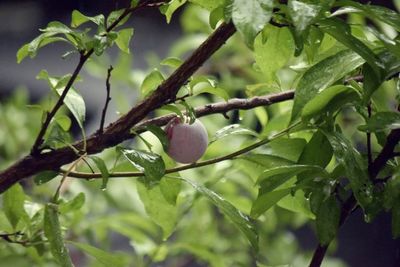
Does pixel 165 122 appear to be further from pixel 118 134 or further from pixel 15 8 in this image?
pixel 15 8

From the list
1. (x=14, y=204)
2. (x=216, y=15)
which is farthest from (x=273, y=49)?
(x=14, y=204)

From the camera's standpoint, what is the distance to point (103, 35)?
52 cm

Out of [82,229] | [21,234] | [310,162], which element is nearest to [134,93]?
[82,229]

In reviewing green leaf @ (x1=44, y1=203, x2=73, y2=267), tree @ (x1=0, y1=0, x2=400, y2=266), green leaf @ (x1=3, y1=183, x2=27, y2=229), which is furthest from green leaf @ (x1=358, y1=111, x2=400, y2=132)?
green leaf @ (x1=3, y1=183, x2=27, y2=229)

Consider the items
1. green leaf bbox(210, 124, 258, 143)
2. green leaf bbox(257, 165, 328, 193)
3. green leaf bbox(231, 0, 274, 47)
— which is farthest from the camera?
green leaf bbox(210, 124, 258, 143)

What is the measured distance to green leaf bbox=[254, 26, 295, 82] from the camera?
0.55m

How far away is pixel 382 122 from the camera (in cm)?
49

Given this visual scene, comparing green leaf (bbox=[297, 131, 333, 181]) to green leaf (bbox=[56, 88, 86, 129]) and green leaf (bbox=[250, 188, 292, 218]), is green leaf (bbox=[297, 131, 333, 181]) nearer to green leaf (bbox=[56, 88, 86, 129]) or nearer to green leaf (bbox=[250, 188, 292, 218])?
green leaf (bbox=[250, 188, 292, 218])

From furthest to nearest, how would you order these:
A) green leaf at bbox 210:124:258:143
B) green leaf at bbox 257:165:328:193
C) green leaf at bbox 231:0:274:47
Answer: green leaf at bbox 210:124:258:143, green leaf at bbox 257:165:328:193, green leaf at bbox 231:0:274:47

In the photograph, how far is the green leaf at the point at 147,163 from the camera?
0.53 meters

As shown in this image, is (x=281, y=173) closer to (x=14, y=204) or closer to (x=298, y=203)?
(x=298, y=203)

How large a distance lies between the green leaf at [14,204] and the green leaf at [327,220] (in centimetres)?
31

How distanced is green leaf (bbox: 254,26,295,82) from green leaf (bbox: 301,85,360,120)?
6cm

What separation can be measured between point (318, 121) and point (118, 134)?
0.50ft
